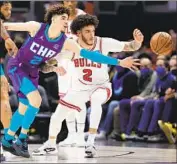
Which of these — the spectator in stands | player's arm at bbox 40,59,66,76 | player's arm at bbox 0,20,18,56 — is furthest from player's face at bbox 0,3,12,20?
the spectator in stands

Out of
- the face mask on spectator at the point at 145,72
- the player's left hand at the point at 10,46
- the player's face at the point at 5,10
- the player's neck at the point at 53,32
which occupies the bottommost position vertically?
the face mask on spectator at the point at 145,72

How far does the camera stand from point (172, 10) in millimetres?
8789

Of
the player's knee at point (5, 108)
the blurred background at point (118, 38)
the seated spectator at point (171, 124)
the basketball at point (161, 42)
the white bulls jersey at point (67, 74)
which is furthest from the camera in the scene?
the seated spectator at point (171, 124)

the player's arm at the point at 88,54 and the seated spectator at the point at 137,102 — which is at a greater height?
the player's arm at the point at 88,54

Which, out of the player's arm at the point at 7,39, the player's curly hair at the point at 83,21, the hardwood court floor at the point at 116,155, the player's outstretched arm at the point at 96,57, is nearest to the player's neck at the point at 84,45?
the player's curly hair at the point at 83,21

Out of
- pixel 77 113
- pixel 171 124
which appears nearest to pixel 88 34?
pixel 77 113

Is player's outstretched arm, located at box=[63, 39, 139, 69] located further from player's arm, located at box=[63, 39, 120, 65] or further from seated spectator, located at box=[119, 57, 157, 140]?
seated spectator, located at box=[119, 57, 157, 140]

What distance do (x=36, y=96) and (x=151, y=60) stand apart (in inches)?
113

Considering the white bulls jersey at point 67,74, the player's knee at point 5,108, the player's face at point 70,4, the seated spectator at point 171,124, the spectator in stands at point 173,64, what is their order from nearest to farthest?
1. the player's knee at point 5,108
2. the player's face at point 70,4
3. the white bulls jersey at point 67,74
4. the spectator in stands at point 173,64
5. the seated spectator at point 171,124

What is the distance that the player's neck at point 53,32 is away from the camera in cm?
575

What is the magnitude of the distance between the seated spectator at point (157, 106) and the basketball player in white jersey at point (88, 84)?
5.58 feet

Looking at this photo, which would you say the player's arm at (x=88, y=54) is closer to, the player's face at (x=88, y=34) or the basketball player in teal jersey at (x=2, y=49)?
the player's face at (x=88, y=34)

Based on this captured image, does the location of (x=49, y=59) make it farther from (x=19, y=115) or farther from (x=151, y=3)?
(x=151, y=3)

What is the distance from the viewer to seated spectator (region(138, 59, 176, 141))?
8.08 meters
